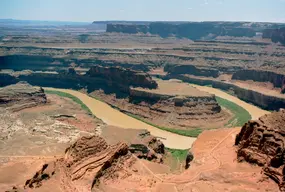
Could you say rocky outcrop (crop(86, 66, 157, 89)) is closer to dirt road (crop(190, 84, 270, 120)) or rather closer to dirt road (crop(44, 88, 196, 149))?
dirt road (crop(44, 88, 196, 149))

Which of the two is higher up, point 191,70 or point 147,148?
point 191,70

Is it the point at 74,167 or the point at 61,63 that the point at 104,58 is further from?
the point at 74,167

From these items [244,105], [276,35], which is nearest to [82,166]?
[244,105]

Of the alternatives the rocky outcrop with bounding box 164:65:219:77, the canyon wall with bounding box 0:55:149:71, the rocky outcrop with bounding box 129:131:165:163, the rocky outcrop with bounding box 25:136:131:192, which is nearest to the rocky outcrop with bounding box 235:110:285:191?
the rocky outcrop with bounding box 25:136:131:192

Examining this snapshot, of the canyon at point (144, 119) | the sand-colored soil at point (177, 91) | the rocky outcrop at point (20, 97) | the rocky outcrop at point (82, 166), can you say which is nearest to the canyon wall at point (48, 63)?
the canyon at point (144, 119)

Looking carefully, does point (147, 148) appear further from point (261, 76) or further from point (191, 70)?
point (191, 70)

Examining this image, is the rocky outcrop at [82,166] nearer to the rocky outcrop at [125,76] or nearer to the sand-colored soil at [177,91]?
the sand-colored soil at [177,91]

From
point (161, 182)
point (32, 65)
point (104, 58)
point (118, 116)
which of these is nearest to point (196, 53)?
point (104, 58)
